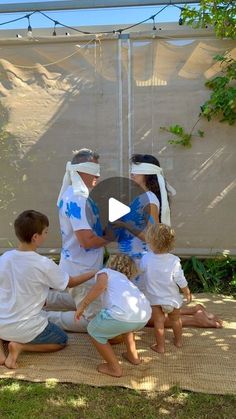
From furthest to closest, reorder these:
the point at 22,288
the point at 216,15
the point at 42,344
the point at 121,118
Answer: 1. the point at 121,118
2. the point at 216,15
3. the point at 42,344
4. the point at 22,288

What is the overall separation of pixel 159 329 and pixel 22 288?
102 centimetres

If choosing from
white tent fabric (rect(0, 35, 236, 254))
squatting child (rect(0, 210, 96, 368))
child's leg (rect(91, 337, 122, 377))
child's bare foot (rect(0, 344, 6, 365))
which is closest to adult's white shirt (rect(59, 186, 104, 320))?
squatting child (rect(0, 210, 96, 368))

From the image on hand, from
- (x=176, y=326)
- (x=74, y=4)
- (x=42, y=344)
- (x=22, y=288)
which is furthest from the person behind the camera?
(x=74, y=4)

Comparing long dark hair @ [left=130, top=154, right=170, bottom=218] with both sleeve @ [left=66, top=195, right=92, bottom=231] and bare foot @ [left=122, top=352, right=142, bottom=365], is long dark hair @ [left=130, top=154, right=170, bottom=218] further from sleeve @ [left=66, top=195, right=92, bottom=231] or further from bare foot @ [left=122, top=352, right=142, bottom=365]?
bare foot @ [left=122, top=352, right=142, bottom=365]

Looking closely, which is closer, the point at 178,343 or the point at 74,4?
the point at 178,343

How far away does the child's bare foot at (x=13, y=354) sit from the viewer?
9.34 feet

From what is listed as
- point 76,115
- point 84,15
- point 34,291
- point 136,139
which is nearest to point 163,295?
point 34,291

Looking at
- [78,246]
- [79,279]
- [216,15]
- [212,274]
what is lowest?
[212,274]

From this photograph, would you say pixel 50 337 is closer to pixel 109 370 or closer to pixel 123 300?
pixel 109 370

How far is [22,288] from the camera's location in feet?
9.45

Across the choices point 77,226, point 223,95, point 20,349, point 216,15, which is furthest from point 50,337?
point 216,15

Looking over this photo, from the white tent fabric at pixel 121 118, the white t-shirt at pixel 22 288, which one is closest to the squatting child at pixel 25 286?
the white t-shirt at pixel 22 288

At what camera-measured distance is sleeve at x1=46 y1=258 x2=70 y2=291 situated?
9.52ft

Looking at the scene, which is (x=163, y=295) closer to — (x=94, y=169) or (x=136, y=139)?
(x=94, y=169)
